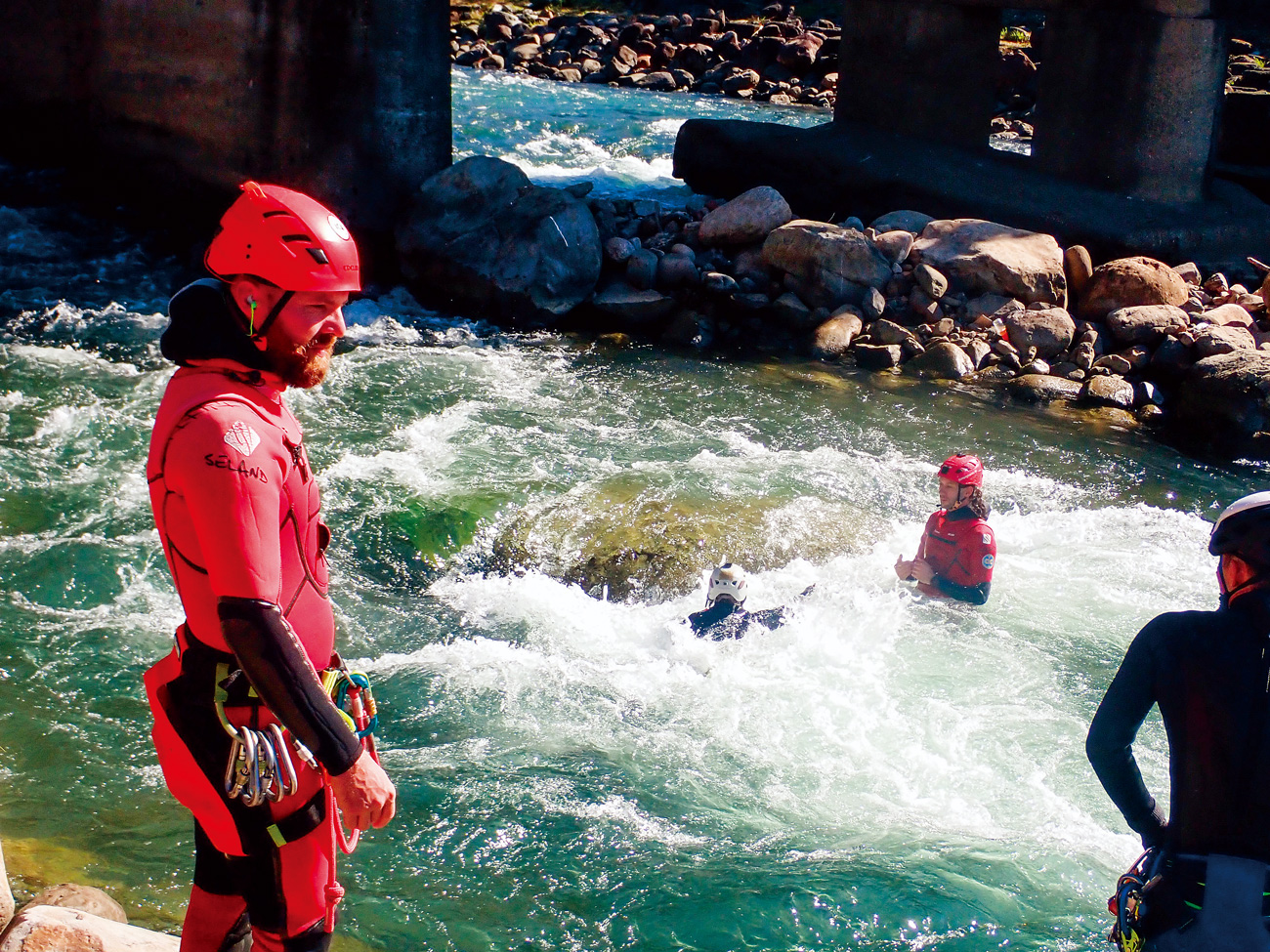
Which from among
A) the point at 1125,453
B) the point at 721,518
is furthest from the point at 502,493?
the point at 1125,453

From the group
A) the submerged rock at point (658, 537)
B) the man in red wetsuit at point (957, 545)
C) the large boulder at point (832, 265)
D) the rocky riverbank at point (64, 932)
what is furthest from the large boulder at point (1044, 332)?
the rocky riverbank at point (64, 932)

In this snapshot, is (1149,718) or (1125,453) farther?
(1125,453)

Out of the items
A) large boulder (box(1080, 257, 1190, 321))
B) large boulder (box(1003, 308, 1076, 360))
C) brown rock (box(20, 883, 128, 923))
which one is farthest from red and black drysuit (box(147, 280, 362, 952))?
large boulder (box(1080, 257, 1190, 321))

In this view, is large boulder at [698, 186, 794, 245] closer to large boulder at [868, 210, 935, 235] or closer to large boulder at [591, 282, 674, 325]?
large boulder at [868, 210, 935, 235]

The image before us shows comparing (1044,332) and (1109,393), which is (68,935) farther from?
(1044,332)

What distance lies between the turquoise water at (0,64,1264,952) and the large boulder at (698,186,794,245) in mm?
2190

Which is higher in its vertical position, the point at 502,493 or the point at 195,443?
the point at 195,443

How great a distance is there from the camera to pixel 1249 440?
917 cm

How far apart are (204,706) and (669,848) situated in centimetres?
242

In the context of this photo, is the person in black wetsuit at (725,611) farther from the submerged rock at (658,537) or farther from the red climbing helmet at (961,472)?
the red climbing helmet at (961,472)

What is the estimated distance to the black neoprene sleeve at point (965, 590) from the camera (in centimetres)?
608

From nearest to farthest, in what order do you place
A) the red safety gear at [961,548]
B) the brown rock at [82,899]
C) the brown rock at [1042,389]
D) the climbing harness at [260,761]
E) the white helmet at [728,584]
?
1. the climbing harness at [260,761]
2. the brown rock at [82,899]
3. the white helmet at [728,584]
4. the red safety gear at [961,548]
5. the brown rock at [1042,389]

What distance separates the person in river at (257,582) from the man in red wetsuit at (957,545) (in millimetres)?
4148

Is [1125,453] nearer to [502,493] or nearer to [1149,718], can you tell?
[1149,718]
